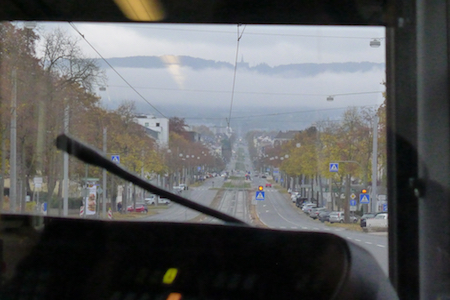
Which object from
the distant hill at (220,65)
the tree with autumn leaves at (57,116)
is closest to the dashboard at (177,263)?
the tree with autumn leaves at (57,116)

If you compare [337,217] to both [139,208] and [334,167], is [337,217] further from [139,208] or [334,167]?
[139,208]

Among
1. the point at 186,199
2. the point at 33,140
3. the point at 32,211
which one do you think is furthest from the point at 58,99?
the point at 186,199

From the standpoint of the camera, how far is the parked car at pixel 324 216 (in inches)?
71.5

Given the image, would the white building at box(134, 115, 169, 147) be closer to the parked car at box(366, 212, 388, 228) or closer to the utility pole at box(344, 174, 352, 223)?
the utility pole at box(344, 174, 352, 223)

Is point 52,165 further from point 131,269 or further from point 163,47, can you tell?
point 163,47

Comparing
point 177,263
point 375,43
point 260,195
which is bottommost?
point 177,263

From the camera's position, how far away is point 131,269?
1883 mm

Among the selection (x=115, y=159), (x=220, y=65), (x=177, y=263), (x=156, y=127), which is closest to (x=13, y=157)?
(x=115, y=159)

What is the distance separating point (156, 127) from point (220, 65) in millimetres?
355

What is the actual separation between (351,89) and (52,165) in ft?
3.87

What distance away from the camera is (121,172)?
1748mm

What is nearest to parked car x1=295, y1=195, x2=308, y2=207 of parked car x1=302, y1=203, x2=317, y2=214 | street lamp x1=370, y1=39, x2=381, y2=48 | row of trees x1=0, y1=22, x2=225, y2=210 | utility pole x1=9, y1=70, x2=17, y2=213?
parked car x1=302, y1=203, x2=317, y2=214

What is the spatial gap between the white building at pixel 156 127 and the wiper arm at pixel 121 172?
19 centimetres

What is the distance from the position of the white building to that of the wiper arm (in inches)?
7.4
